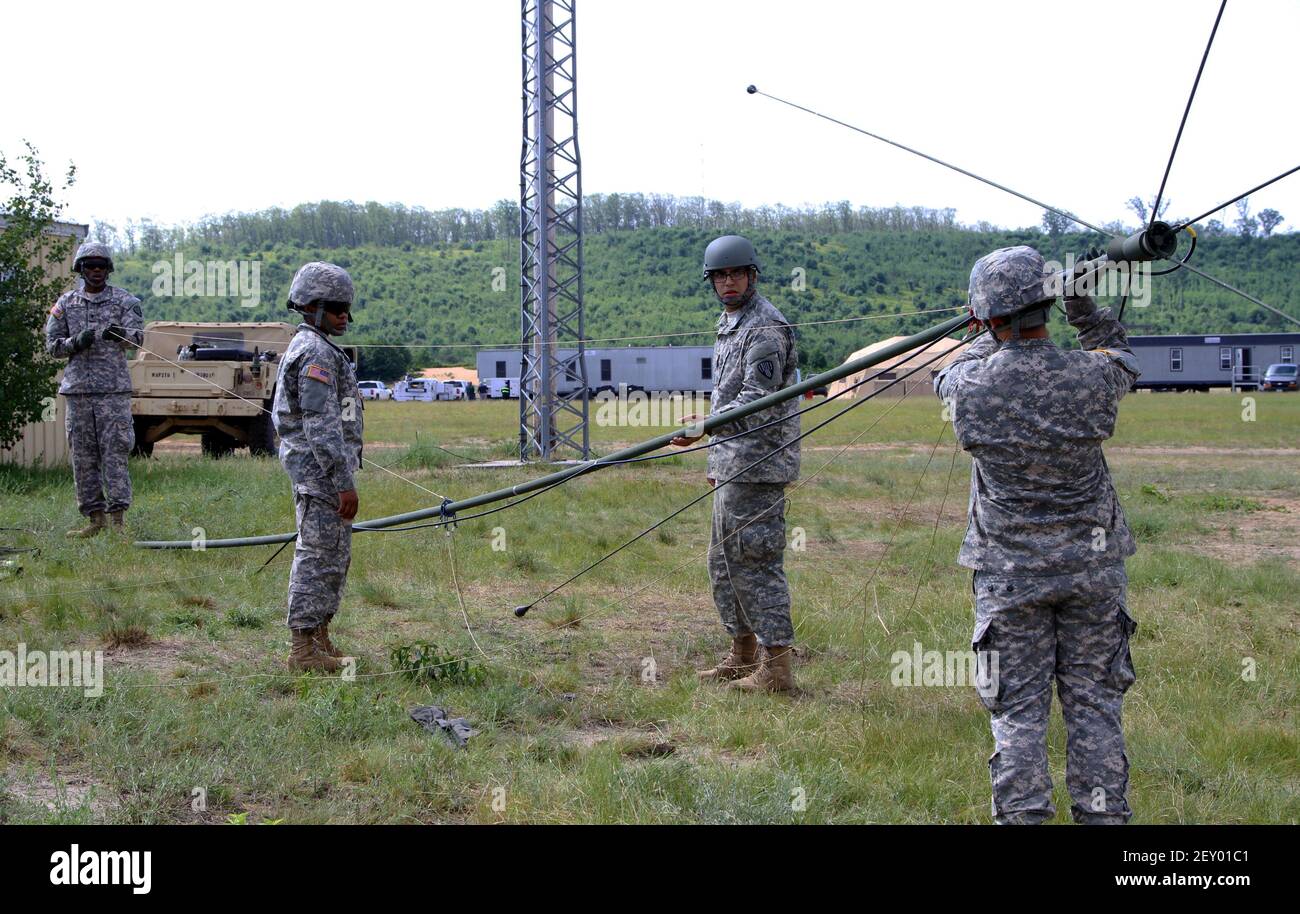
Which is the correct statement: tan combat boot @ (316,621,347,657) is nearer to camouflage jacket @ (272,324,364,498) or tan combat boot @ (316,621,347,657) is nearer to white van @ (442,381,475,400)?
camouflage jacket @ (272,324,364,498)

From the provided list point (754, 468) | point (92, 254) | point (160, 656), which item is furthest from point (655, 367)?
point (754, 468)

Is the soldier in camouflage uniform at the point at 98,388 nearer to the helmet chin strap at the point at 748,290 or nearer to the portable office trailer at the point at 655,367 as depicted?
the helmet chin strap at the point at 748,290

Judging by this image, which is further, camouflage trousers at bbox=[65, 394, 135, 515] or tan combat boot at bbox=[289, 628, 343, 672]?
camouflage trousers at bbox=[65, 394, 135, 515]

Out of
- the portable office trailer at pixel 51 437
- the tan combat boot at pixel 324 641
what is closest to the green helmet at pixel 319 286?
the tan combat boot at pixel 324 641

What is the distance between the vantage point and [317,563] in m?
5.59

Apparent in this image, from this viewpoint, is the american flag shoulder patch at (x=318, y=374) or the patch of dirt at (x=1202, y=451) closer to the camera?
the american flag shoulder patch at (x=318, y=374)

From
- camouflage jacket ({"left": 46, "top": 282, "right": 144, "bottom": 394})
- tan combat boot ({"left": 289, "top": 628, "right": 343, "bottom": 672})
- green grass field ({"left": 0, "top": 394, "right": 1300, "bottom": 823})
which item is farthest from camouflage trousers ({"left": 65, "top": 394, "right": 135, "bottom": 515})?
tan combat boot ({"left": 289, "top": 628, "right": 343, "bottom": 672})

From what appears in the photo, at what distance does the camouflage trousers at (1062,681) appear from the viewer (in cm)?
332

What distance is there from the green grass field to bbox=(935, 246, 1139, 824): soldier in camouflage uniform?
24.9 inches

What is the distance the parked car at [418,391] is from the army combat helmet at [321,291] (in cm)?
5262

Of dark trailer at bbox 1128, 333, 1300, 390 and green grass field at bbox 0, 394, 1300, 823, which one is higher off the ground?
dark trailer at bbox 1128, 333, 1300, 390

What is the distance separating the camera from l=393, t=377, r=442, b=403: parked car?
5797cm

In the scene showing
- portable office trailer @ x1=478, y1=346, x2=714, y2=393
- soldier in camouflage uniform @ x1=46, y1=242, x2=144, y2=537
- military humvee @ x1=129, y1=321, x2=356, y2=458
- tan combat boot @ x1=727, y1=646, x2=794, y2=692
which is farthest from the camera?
portable office trailer @ x1=478, y1=346, x2=714, y2=393
